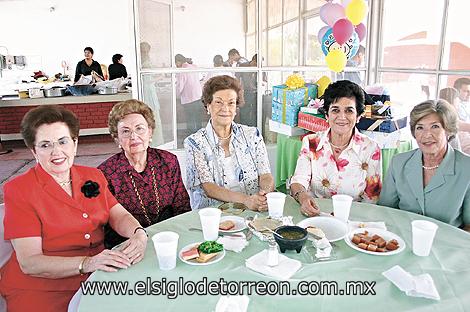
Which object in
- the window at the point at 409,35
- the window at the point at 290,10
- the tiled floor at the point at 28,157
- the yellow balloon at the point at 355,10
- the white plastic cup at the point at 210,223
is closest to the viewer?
the white plastic cup at the point at 210,223

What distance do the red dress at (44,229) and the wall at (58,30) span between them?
9.30 metres

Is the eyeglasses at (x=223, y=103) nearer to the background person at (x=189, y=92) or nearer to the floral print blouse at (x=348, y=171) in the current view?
the floral print blouse at (x=348, y=171)

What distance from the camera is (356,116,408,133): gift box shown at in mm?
2910

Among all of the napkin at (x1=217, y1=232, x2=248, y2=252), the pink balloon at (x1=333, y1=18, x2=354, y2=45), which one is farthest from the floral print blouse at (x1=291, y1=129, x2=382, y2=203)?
the pink balloon at (x1=333, y1=18, x2=354, y2=45)

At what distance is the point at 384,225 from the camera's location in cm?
159

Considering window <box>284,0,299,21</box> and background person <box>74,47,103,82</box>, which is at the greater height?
window <box>284,0,299,21</box>

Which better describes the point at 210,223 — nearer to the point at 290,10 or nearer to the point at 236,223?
the point at 236,223

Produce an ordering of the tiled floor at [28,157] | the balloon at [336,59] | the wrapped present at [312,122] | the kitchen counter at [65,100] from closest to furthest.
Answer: the wrapped present at [312,122]
the balloon at [336,59]
the tiled floor at [28,157]
the kitchen counter at [65,100]

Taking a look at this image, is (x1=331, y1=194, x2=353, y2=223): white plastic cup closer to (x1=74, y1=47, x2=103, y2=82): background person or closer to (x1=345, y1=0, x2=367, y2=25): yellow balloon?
(x1=345, y1=0, x2=367, y2=25): yellow balloon

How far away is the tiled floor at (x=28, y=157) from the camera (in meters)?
5.12

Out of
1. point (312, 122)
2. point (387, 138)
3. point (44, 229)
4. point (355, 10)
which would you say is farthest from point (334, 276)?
point (355, 10)

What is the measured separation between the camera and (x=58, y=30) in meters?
10.4

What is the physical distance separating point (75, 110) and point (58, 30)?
194 inches

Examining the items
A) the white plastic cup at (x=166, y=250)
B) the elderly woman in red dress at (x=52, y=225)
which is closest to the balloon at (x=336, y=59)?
the elderly woman in red dress at (x=52, y=225)
